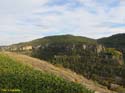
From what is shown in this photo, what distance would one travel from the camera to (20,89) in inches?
1215

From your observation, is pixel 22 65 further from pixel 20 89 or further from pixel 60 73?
pixel 20 89

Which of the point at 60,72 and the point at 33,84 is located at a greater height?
the point at 60,72

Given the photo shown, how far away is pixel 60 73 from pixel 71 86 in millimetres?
11806

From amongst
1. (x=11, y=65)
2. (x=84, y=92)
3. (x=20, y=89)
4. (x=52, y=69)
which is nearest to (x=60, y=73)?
(x=52, y=69)

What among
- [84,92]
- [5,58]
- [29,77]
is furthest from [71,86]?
[5,58]

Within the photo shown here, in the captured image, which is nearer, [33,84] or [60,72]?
[33,84]

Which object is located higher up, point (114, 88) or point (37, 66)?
point (37, 66)

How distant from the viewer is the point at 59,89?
32.9 metres

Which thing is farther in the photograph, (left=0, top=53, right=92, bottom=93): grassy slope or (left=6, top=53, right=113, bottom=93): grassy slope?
(left=6, top=53, right=113, bottom=93): grassy slope

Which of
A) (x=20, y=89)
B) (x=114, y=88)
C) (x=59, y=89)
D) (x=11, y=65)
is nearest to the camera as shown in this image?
(x=20, y=89)

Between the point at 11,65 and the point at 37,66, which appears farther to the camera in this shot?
the point at 37,66

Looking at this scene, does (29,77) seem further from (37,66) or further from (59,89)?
(37,66)

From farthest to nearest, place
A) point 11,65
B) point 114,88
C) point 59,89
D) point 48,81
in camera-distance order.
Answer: point 114,88
point 11,65
point 48,81
point 59,89

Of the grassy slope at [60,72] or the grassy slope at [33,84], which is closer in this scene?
the grassy slope at [33,84]
